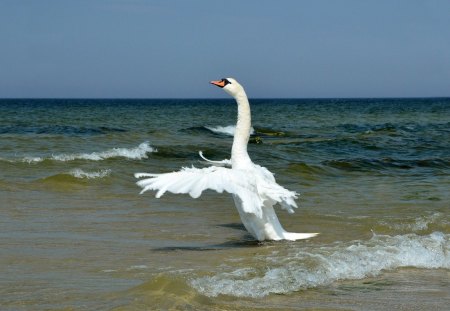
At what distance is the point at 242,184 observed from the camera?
7469 millimetres

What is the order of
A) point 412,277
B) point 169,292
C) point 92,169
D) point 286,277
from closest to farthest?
1. point 169,292
2. point 286,277
3. point 412,277
4. point 92,169

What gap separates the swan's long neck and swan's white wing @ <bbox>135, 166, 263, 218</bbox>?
1.57 feet

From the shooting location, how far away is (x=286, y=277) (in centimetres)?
667

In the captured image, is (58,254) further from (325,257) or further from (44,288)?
(325,257)

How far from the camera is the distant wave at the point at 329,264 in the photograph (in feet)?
20.7

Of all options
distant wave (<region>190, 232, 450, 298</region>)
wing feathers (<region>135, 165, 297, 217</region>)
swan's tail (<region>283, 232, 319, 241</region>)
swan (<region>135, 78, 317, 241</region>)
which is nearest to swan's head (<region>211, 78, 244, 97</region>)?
swan (<region>135, 78, 317, 241</region>)

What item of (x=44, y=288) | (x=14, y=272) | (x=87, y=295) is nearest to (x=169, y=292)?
(x=87, y=295)

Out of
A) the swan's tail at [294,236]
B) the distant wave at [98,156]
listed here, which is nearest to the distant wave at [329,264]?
the swan's tail at [294,236]

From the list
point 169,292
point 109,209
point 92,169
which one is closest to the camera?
point 169,292

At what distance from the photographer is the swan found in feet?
22.5

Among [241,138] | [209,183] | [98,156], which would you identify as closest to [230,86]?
[241,138]

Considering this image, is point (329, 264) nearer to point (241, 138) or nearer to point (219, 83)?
point (241, 138)

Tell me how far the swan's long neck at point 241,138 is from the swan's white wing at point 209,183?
479 mm

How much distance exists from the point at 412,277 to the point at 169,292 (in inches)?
95.1
